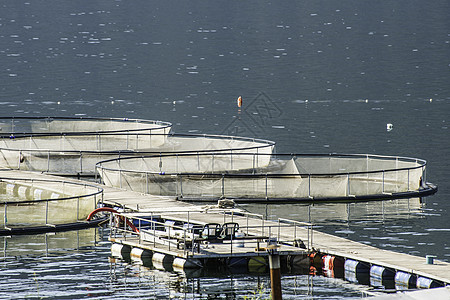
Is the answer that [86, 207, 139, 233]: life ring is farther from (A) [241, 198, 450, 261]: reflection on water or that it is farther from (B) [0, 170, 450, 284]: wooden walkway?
(A) [241, 198, 450, 261]: reflection on water

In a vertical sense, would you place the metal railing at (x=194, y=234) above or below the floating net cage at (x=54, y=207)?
below

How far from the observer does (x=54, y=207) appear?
159ft

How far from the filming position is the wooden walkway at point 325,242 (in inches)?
1518

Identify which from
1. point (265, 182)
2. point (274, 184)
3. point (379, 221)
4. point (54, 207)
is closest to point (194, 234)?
point (54, 207)

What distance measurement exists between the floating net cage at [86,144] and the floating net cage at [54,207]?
11.7 metres

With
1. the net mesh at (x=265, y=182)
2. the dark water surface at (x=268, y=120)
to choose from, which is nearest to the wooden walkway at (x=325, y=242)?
the net mesh at (x=265, y=182)

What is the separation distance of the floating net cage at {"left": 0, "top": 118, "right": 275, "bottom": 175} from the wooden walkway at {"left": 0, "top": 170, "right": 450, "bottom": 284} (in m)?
5.45

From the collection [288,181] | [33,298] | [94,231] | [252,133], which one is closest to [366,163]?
[288,181]

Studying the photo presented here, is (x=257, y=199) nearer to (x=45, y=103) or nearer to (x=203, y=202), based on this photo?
(x=203, y=202)

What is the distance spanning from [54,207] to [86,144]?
24660 millimetres

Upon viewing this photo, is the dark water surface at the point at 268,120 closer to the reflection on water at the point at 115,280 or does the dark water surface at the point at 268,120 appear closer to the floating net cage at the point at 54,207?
the reflection on water at the point at 115,280

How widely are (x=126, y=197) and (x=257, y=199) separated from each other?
8.10m

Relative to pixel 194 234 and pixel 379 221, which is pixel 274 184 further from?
pixel 194 234

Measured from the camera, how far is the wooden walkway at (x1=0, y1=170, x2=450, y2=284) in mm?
38562
